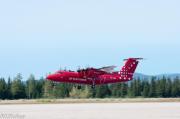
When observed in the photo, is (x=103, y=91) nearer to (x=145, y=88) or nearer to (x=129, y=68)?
(x=145, y=88)

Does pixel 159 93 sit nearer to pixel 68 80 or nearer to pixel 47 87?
pixel 47 87

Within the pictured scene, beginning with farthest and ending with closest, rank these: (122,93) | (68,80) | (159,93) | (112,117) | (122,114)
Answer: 1. (122,93)
2. (159,93)
3. (68,80)
4. (122,114)
5. (112,117)

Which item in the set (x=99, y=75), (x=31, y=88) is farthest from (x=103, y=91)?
(x=99, y=75)

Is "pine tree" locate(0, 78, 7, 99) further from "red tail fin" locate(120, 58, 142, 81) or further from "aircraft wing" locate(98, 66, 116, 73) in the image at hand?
"red tail fin" locate(120, 58, 142, 81)

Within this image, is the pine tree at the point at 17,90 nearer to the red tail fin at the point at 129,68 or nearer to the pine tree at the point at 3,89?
the pine tree at the point at 3,89

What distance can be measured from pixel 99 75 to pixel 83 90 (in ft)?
145

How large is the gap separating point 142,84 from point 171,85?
725 inches

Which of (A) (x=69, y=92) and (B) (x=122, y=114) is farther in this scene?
(A) (x=69, y=92)

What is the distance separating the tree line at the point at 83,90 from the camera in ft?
500

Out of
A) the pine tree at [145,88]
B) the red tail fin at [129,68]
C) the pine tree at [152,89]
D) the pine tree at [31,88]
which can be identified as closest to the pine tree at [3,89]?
the pine tree at [31,88]

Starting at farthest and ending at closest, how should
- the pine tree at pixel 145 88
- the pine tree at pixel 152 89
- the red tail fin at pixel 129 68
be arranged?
the pine tree at pixel 145 88 → the pine tree at pixel 152 89 → the red tail fin at pixel 129 68

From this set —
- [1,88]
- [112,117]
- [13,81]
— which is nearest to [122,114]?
[112,117]

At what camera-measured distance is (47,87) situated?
165m

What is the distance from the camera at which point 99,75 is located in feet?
363
